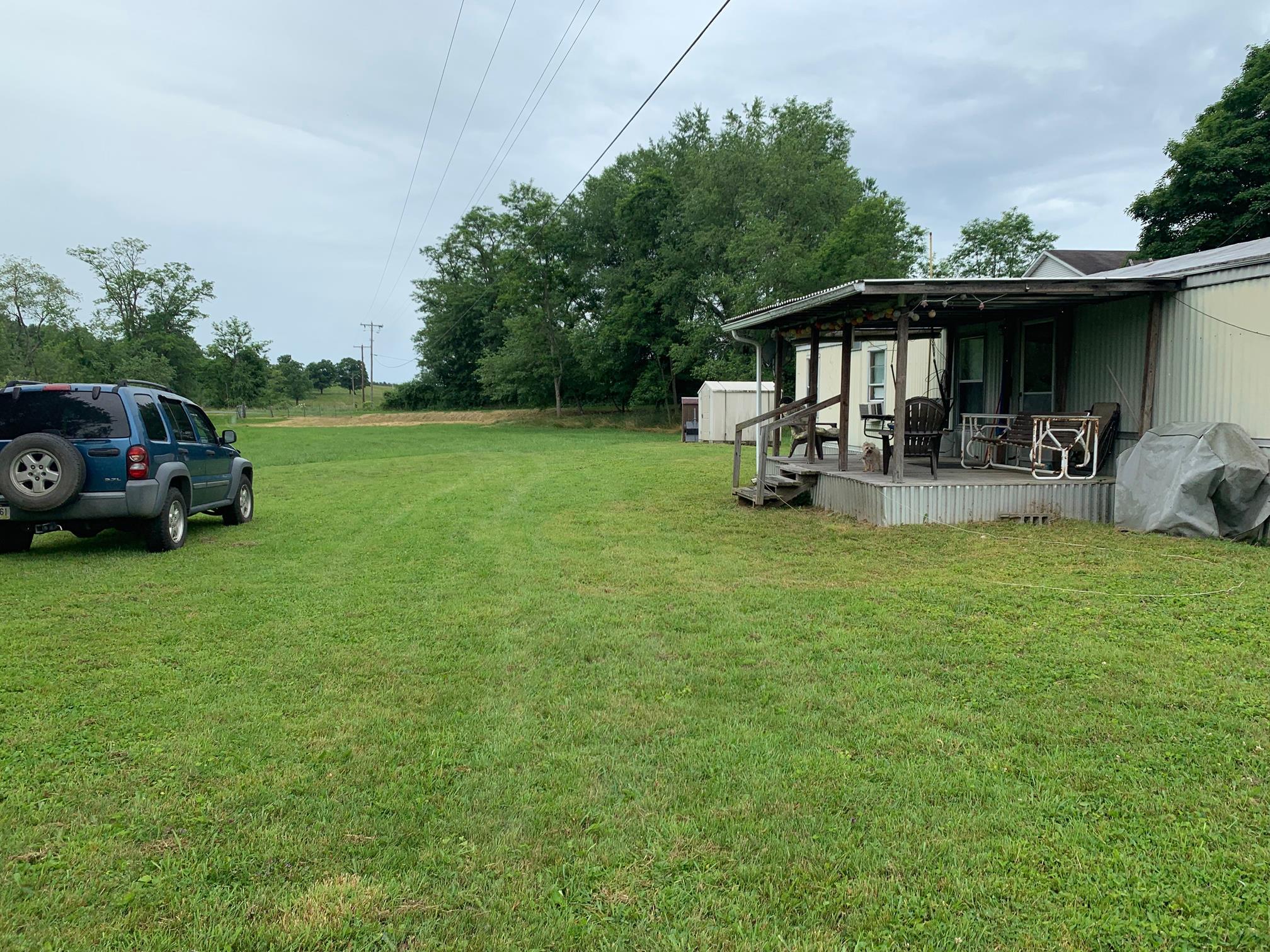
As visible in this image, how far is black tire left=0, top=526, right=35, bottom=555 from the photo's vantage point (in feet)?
25.4

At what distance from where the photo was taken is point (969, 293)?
9.16m

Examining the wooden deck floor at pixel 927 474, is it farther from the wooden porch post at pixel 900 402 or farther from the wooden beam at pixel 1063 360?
the wooden beam at pixel 1063 360

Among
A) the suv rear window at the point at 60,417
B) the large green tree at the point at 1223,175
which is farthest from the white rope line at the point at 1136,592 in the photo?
the large green tree at the point at 1223,175

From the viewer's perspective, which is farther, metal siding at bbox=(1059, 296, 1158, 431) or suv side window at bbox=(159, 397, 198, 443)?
metal siding at bbox=(1059, 296, 1158, 431)

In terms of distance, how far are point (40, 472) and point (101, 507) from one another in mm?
559

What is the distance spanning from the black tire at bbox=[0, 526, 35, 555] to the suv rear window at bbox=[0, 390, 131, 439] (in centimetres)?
99

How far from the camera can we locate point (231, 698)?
13.1 ft

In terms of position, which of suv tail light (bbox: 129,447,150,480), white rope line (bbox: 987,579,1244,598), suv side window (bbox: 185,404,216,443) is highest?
suv side window (bbox: 185,404,216,443)

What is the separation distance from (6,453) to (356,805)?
Answer: 20.3 feet

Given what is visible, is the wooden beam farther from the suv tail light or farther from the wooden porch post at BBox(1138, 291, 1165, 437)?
the suv tail light

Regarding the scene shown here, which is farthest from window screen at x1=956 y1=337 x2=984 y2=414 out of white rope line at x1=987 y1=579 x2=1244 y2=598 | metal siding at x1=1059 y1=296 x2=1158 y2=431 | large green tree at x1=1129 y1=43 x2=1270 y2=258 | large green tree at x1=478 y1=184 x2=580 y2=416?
large green tree at x1=478 y1=184 x2=580 y2=416

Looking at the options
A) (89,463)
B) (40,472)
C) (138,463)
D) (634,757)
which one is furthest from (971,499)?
(40,472)

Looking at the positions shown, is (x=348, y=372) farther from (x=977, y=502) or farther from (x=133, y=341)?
(x=977, y=502)

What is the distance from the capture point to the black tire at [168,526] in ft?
25.3
